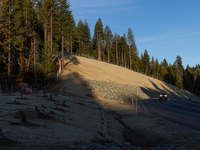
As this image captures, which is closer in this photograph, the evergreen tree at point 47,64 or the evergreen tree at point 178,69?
the evergreen tree at point 47,64

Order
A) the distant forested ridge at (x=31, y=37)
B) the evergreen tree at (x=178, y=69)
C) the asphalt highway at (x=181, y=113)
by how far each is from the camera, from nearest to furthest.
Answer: the asphalt highway at (x=181, y=113) → the distant forested ridge at (x=31, y=37) → the evergreen tree at (x=178, y=69)

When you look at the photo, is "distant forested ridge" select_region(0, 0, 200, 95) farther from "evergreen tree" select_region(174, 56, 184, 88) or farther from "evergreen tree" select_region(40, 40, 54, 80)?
"evergreen tree" select_region(174, 56, 184, 88)

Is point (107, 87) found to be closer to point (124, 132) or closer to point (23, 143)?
point (124, 132)

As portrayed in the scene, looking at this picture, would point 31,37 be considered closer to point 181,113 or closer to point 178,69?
point 181,113

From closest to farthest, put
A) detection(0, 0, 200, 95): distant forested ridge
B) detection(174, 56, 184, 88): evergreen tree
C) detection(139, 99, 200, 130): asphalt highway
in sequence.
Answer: detection(139, 99, 200, 130): asphalt highway < detection(0, 0, 200, 95): distant forested ridge < detection(174, 56, 184, 88): evergreen tree

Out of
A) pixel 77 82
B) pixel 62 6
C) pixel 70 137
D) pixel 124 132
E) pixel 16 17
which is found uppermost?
pixel 62 6

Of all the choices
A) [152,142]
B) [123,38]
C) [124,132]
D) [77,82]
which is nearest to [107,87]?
[77,82]

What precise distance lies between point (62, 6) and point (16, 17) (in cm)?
1847

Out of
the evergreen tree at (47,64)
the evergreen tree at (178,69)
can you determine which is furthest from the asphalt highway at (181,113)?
the evergreen tree at (178,69)

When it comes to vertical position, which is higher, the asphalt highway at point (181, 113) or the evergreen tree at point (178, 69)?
the evergreen tree at point (178, 69)

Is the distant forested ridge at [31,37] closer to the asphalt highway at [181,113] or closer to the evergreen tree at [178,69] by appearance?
the asphalt highway at [181,113]

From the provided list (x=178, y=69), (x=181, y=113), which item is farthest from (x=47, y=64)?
(x=178, y=69)

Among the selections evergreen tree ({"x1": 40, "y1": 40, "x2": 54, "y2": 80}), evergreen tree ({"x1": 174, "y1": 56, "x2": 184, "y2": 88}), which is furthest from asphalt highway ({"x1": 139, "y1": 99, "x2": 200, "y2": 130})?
evergreen tree ({"x1": 174, "y1": 56, "x2": 184, "y2": 88})

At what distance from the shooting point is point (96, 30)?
3494 inches
